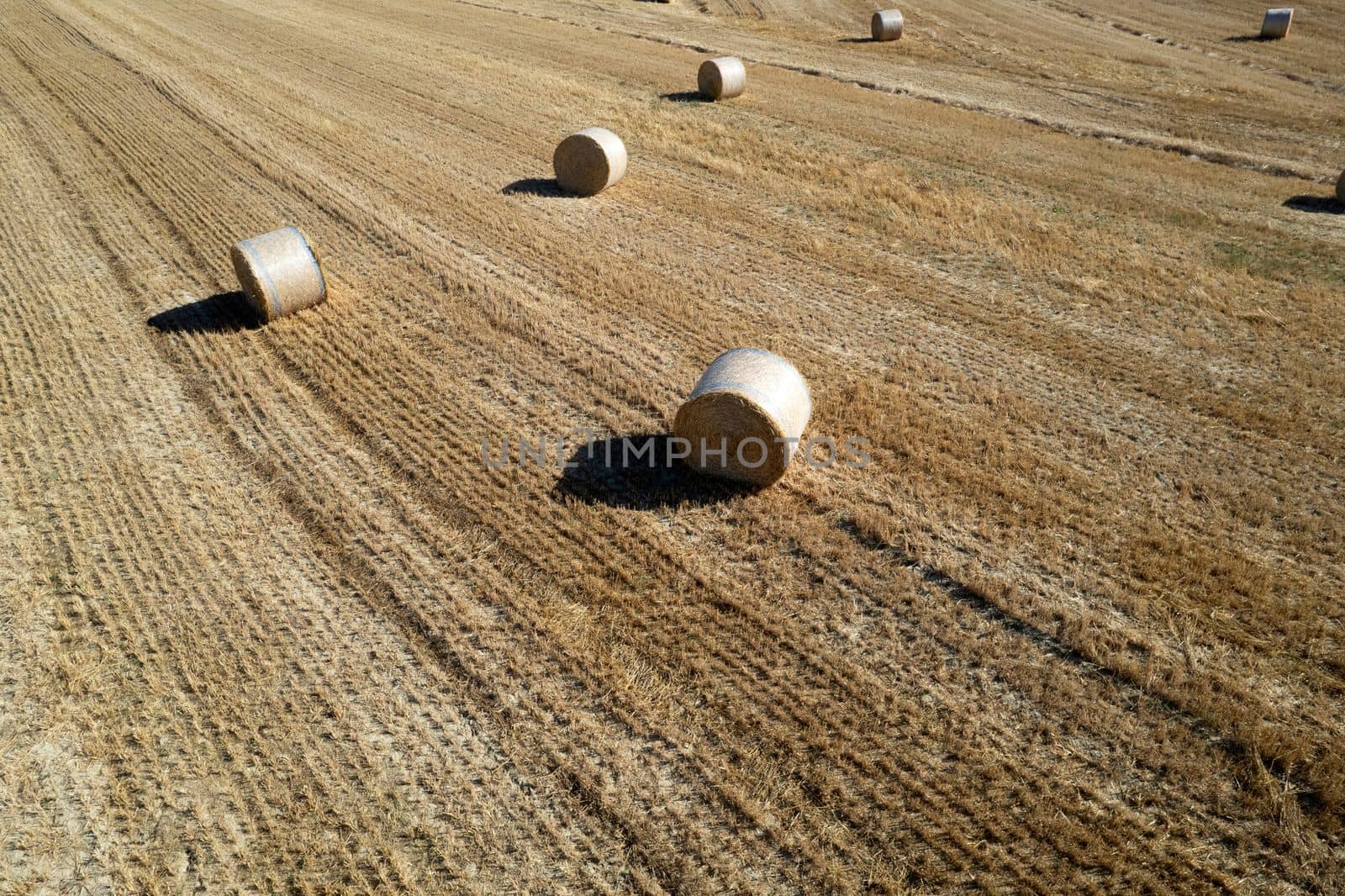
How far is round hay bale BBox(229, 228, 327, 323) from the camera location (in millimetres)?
11625

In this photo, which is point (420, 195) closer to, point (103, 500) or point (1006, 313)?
point (103, 500)

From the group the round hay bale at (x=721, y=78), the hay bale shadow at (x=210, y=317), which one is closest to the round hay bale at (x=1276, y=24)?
the round hay bale at (x=721, y=78)

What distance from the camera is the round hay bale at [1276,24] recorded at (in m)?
29.3

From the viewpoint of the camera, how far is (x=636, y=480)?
9.05m

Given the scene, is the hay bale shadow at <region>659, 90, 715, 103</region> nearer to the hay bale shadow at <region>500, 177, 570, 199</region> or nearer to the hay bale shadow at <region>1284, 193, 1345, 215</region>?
the hay bale shadow at <region>500, 177, 570, 199</region>

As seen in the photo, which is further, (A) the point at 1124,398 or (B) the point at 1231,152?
(B) the point at 1231,152

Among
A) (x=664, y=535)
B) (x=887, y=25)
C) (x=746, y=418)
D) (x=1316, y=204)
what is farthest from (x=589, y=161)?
(x=887, y=25)

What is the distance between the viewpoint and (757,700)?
6.63 metres

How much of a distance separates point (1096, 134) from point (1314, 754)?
18.7 m

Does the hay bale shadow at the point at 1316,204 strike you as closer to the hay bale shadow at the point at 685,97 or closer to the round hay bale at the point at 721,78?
the round hay bale at the point at 721,78

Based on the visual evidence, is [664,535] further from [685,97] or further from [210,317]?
[685,97]

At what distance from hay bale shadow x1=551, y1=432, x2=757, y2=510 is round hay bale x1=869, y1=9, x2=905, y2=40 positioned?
87.5ft

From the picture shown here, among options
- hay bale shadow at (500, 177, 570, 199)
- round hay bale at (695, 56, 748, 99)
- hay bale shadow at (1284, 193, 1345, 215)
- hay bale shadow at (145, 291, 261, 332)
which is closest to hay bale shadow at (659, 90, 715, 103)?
round hay bale at (695, 56, 748, 99)

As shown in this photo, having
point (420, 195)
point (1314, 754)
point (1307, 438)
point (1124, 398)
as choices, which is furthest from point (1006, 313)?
point (420, 195)
